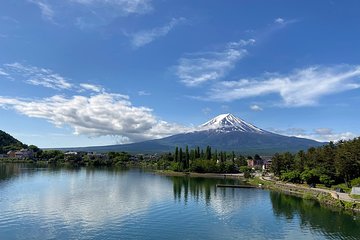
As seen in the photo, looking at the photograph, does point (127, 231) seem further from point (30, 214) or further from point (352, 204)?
point (352, 204)

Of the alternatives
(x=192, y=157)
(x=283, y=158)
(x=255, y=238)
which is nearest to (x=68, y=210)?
(x=255, y=238)

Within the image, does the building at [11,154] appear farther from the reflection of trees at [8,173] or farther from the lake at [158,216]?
the lake at [158,216]

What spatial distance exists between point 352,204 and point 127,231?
23810 millimetres

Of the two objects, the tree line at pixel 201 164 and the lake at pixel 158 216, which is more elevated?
the tree line at pixel 201 164

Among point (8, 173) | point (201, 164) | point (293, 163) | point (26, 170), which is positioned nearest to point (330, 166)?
point (293, 163)

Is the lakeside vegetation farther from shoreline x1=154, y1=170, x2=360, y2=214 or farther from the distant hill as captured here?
the distant hill

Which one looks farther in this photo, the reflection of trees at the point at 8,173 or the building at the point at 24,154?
the building at the point at 24,154

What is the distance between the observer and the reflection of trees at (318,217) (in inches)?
1118

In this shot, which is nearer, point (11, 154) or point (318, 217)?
point (318, 217)

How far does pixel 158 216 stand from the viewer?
103ft

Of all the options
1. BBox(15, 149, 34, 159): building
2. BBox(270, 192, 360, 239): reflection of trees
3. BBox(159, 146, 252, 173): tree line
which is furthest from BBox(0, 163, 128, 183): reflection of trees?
BBox(270, 192, 360, 239): reflection of trees

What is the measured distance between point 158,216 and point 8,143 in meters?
130

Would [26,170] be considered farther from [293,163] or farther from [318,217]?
[318,217]

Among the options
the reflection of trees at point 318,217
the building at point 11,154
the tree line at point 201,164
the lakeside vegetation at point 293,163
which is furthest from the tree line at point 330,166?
the building at point 11,154
